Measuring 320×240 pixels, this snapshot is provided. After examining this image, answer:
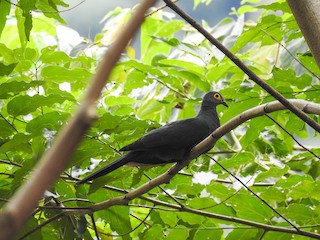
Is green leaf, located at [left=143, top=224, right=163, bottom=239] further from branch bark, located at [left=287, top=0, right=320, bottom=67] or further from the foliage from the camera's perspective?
branch bark, located at [left=287, top=0, right=320, bottom=67]

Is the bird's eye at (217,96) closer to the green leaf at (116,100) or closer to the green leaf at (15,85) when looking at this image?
the green leaf at (116,100)

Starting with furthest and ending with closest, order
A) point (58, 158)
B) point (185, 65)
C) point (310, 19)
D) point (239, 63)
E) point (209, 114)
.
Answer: point (185, 65), point (209, 114), point (310, 19), point (239, 63), point (58, 158)

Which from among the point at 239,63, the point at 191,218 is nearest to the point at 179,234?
the point at 191,218

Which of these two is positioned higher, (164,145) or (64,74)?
(64,74)

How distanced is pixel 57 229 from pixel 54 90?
0.42 meters

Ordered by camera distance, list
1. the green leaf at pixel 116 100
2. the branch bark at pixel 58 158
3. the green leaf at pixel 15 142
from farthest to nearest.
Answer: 1. the green leaf at pixel 116 100
2. the green leaf at pixel 15 142
3. the branch bark at pixel 58 158

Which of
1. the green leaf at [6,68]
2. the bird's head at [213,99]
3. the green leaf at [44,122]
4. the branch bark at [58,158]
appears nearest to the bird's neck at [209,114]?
the bird's head at [213,99]

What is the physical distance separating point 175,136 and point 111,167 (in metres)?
0.23

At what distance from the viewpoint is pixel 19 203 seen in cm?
23

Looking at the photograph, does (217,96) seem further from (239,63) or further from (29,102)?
(239,63)

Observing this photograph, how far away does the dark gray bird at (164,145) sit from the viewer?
157 cm

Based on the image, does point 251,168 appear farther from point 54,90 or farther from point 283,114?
point 54,90

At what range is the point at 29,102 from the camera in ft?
5.30

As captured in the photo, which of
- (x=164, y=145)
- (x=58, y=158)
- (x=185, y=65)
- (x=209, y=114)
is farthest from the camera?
(x=185, y=65)
